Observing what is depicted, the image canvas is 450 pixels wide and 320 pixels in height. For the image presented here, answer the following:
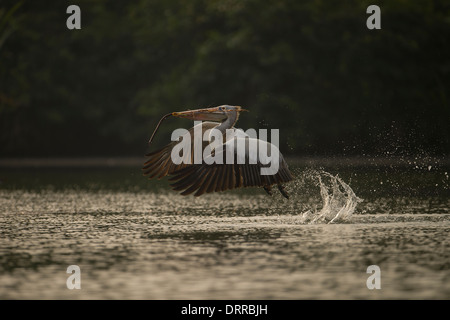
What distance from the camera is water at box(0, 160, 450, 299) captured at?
9711 millimetres

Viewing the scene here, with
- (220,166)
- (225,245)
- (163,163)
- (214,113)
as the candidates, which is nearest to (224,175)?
(220,166)

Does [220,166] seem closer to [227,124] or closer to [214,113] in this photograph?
[227,124]

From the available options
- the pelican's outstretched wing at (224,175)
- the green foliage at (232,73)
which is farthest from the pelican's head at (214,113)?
the green foliage at (232,73)

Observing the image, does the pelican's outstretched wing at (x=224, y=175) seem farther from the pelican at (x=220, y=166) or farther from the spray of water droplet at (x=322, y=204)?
the spray of water droplet at (x=322, y=204)

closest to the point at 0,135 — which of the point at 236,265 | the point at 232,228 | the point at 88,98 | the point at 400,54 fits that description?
the point at 88,98

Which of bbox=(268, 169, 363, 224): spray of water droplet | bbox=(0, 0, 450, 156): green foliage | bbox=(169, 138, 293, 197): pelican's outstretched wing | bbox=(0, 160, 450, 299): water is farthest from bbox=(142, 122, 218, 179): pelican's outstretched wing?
bbox=(0, 0, 450, 156): green foliage

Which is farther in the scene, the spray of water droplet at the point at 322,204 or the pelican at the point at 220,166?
the spray of water droplet at the point at 322,204

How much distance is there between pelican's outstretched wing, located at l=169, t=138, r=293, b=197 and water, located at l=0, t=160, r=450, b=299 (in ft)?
2.14

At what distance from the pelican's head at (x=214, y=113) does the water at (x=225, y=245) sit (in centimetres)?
144

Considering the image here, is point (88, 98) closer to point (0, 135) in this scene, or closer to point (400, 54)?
point (0, 135)

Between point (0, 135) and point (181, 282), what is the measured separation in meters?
36.8

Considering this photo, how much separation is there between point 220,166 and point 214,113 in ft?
5.64

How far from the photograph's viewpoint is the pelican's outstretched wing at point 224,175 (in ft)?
41.0

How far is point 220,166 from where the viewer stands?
42.2ft
